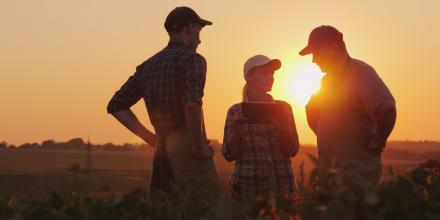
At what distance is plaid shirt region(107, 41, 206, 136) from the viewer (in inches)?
198

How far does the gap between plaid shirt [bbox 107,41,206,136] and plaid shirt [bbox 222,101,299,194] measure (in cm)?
126

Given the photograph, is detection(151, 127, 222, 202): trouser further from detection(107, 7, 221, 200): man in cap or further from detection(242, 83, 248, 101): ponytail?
detection(242, 83, 248, 101): ponytail

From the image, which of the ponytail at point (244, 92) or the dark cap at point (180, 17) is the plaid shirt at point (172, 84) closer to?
the dark cap at point (180, 17)

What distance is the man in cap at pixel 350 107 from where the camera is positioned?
16.5ft

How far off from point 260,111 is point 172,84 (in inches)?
52.9

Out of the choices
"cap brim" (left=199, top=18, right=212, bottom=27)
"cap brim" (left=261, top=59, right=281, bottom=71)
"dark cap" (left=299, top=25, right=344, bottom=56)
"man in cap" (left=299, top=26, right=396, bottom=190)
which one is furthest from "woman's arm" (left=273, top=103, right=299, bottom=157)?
"cap brim" (left=199, top=18, right=212, bottom=27)

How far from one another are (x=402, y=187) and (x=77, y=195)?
122 centimetres

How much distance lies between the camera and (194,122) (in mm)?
4879

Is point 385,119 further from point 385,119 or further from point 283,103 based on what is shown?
point 283,103

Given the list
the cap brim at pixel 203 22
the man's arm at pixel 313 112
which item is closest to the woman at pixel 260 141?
the man's arm at pixel 313 112

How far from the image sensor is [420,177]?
1878mm

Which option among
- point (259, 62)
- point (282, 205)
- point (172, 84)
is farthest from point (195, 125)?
point (282, 205)

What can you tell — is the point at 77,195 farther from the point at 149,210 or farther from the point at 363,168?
the point at 363,168

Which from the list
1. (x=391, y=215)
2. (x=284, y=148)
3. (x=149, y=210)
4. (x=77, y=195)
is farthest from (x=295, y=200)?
(x=284, y=148)
